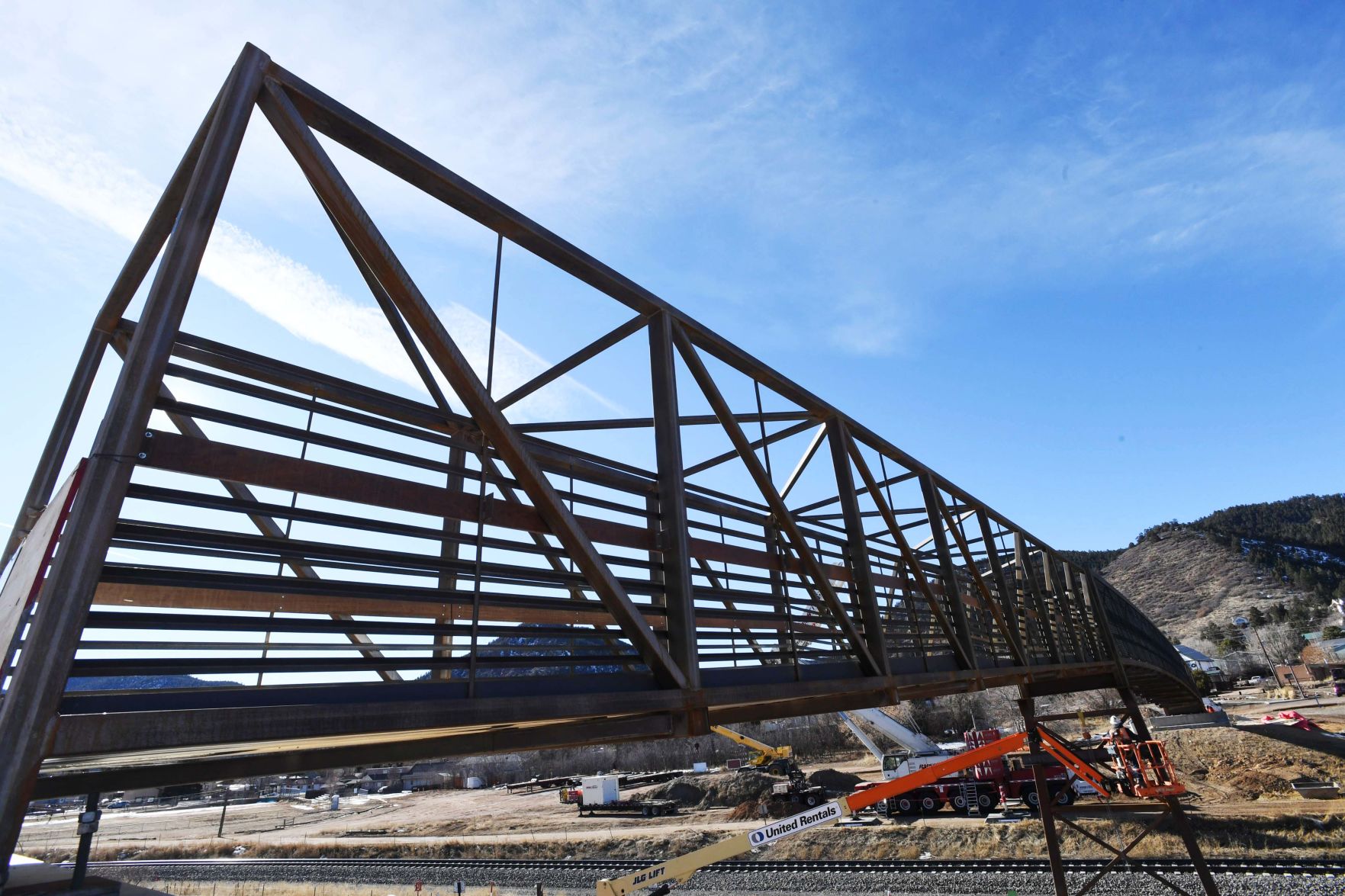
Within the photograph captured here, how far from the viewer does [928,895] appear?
18.6 meters

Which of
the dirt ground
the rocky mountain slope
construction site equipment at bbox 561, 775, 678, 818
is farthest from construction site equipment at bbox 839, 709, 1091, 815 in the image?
the rocky mountain slope

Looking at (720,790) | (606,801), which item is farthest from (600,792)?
(720,790)

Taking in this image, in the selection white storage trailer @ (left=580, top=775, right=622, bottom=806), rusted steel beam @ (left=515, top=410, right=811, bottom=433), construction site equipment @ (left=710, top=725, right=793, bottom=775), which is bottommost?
white storage trailer @ (left=580, top=775, right=622, bottom=806)

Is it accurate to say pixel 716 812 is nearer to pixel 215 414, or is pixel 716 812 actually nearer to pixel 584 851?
pixel 584 851

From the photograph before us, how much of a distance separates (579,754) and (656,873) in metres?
67.1

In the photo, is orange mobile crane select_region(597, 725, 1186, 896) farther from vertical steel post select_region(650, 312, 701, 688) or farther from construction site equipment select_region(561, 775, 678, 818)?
construction site equipment select_region(561, 775, 678, 818)

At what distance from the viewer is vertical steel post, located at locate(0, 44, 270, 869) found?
2.36 m

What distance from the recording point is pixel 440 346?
4.05 metres

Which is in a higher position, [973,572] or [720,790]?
[973,572]

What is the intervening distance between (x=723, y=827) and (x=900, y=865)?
1127 cm

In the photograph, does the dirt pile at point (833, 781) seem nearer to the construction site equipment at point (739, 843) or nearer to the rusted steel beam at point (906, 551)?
the construction site equipment at point (739, 843)

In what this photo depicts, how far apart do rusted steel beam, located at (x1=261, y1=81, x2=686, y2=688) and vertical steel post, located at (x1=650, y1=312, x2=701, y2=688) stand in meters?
0.60

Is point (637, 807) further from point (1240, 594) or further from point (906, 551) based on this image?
point (1240, 594)

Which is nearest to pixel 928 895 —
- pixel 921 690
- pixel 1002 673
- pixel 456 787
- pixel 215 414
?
pixel 1002 673
